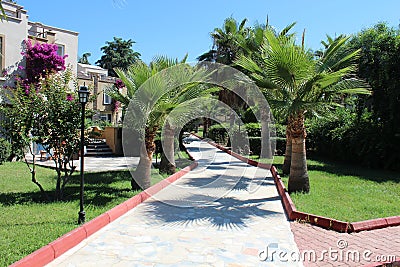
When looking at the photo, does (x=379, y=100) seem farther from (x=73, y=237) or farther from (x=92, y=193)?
(x=73, y=237)

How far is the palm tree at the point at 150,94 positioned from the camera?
9156 millimetres

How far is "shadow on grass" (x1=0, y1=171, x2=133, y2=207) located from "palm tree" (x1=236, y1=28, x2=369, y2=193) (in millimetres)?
4763

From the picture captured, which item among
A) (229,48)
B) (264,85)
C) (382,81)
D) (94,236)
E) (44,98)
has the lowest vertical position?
(94,236)

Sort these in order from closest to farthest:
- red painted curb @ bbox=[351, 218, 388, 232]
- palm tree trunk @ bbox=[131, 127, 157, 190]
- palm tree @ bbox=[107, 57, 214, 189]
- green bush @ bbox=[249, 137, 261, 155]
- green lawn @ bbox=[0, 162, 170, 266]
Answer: green lawn @ bbox=[0, 162, 170, 266] < red painted curb @ bbox=[351, 218, 388, 232] < palm tree @ bbox=[107, 57, 214, 189] < palm tree trunk @ bbox=[131, 127, 157, 190] < green bush @ bbox=[249, 137, 261, 155]

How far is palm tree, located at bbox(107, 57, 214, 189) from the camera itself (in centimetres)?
916

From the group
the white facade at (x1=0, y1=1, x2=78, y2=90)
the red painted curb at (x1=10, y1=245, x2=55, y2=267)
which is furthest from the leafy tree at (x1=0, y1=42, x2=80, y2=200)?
the white facade at (x1=0, y1=1, x2=78, y2=90)

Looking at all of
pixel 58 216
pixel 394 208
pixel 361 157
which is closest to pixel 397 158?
pixel 361 157

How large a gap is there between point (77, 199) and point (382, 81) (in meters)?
13.8

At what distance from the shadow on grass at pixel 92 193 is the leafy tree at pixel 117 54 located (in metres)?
62.0

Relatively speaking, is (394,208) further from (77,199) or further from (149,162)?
(77,199)

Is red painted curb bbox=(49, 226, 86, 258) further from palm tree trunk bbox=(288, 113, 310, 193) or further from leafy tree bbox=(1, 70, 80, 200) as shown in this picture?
palm tree trunk bbox=(288, 113, 310, 193)

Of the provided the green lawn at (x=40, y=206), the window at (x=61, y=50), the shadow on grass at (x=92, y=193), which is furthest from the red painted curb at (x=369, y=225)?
the window at (x=61, y=50)

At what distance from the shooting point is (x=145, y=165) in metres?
9.73

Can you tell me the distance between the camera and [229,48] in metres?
23.6
